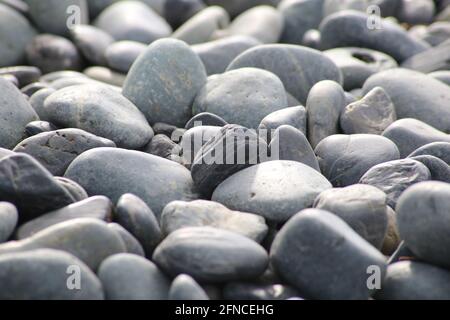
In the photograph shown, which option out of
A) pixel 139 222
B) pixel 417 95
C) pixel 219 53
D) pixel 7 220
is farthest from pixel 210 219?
pixel 219 53

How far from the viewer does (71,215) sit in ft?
9.34

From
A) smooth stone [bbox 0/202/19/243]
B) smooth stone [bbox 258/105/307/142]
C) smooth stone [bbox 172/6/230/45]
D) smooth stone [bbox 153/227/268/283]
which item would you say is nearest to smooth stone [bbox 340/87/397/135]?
smooth stone [bbox 258/105/307/142]

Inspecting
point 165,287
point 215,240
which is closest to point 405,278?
point 215,240

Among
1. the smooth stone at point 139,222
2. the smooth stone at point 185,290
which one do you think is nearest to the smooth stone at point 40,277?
the smooth stone at point 185,290

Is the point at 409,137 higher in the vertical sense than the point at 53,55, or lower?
higher

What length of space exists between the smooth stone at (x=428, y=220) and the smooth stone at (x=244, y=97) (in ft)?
5.06

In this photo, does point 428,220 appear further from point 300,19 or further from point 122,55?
point 300,19

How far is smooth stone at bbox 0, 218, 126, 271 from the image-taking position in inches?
102

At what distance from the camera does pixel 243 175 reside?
3271mm

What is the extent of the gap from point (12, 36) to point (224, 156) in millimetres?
3872

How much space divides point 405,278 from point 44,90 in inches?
105

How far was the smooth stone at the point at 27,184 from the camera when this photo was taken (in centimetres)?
284

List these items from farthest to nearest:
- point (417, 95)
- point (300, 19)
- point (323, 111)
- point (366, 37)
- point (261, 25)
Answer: point (300, 19), point (261, 25), point (366, 37), point (417, 95), point (323, 111)

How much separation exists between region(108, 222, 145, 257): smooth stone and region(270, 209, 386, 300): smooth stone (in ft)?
2.02
